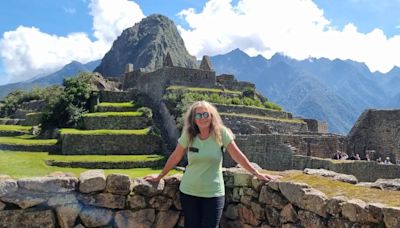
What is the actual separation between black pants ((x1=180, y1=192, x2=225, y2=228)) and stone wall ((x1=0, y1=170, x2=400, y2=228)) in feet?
3.18

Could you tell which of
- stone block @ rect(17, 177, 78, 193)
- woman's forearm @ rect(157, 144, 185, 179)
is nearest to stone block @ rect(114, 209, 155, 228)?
stone block @ rect(17, 177, 78, 193)

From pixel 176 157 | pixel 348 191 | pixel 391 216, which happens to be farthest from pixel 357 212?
pixel 176 157

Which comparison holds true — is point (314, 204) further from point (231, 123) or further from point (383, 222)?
point (231, 123)

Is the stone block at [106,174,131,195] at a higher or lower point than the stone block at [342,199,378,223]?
higher

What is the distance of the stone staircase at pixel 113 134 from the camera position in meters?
32.4

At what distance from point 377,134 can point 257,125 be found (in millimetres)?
7919

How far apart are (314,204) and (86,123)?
3156 cm

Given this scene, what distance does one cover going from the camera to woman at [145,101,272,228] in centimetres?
598

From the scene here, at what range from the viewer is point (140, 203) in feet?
22.9

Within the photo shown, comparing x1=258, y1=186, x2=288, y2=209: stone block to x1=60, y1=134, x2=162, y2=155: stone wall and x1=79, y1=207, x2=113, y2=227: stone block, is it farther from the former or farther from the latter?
x1=60, y1=134, x2=162, y2=155: stone wall

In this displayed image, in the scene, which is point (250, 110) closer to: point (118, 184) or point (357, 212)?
point (118, 184)

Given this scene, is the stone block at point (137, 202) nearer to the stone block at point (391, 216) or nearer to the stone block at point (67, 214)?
the stone block at point (67, 214)

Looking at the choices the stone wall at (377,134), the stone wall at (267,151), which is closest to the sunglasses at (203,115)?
the stone wall at (267,151)

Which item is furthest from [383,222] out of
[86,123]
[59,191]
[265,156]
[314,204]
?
[86,123]
